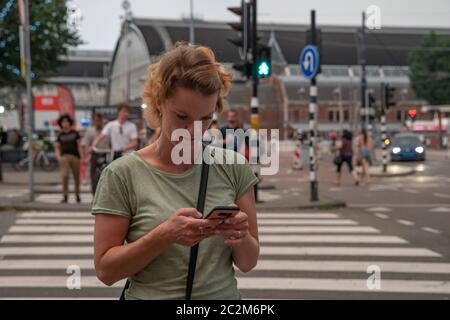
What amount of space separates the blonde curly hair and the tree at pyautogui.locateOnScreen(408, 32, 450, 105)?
252ft

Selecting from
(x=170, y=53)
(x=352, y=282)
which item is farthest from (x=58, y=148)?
(x=170, y=53)

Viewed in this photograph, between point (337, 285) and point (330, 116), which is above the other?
point (330, 116)

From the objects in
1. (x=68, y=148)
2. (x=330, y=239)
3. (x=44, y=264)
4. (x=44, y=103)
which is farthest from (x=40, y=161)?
(x=44, y=264)

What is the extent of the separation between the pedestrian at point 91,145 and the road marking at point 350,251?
4.66 meters

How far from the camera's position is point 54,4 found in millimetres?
29688

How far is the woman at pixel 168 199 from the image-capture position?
199cm

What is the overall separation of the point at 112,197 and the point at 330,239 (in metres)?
7.61

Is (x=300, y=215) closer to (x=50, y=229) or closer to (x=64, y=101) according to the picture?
(x=50, y=229)

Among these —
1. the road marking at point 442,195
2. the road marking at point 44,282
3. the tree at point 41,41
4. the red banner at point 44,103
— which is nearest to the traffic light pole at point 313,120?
the road marking at point 442,195

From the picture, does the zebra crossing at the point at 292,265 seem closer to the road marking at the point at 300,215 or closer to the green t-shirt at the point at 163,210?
the road marking at the point at 300,215

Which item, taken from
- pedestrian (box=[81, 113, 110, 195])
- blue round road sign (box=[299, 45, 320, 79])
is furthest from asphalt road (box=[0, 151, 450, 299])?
blue round road sign (box=[299, 45, 320, 79])

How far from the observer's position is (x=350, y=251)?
8367mm

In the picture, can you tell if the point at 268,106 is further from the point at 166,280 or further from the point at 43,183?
the point at 166,280
